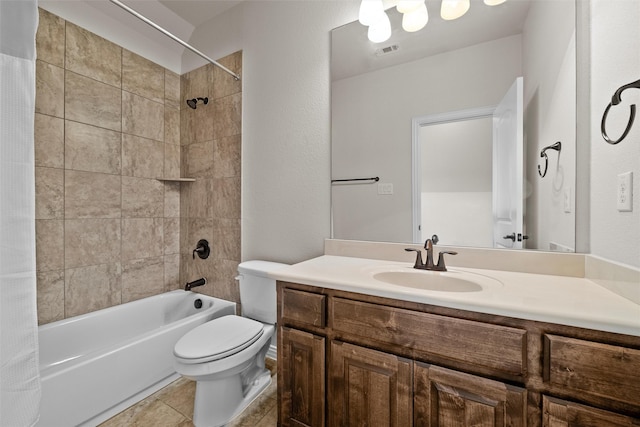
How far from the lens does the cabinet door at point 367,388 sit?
905 mm

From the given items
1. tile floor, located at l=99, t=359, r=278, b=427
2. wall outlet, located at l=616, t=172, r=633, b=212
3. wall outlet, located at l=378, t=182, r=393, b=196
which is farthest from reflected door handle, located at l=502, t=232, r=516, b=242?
tile floor, located at l=99, t=359, r=278, b=427

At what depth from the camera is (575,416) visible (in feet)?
2.24

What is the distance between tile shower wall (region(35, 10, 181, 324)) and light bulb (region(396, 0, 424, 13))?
205 centimetres

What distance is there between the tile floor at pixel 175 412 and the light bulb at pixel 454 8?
2.29 m

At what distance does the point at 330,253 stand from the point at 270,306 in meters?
0.55

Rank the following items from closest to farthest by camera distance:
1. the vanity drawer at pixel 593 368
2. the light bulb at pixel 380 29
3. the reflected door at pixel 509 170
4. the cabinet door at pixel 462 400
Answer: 1. the vanity drawer at pixel 593 368
2. the cabinet door at pixel 462 400
3. the reflected door at pixel 509 170
4. the light bulb at pixel 380 29

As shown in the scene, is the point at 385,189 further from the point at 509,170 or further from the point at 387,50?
the point at 387,50

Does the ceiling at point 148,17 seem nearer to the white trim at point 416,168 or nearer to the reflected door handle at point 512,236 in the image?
the white trim at point 416,168

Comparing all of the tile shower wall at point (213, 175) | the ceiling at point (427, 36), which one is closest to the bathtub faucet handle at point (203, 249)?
the tile shower wall at point (213, 175)

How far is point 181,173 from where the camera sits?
2.48 meters

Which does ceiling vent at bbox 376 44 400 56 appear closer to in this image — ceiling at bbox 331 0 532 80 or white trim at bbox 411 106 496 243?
ceiling at bbox 331 0 532 80

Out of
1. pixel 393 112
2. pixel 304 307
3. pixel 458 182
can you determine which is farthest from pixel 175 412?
pixel 393 112

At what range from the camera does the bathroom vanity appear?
0.67 m

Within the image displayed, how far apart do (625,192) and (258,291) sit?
1.77 meters
